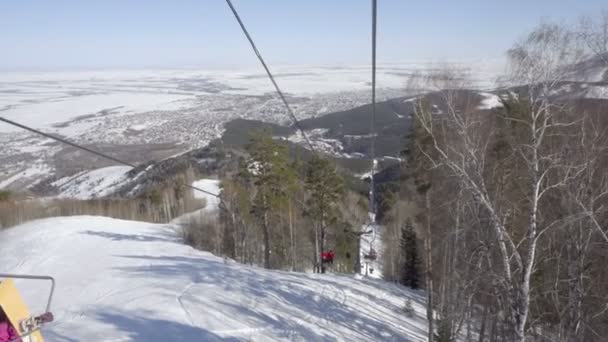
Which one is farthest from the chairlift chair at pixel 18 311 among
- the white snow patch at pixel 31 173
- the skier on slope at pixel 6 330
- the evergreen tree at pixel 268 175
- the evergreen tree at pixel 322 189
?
the white snow patch at pixel 31 173

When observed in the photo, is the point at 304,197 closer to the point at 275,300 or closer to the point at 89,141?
the point at 275,300

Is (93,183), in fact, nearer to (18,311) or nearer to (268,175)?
(268,175)

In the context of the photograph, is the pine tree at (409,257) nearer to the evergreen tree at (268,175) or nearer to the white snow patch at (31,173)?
the evergreen tree at (268,175)

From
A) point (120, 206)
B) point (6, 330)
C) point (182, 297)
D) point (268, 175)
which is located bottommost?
point (120, 206)

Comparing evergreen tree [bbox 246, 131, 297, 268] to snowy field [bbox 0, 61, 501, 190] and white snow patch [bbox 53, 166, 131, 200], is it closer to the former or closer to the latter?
snowy field [bbox 0, 61, 501, 190]

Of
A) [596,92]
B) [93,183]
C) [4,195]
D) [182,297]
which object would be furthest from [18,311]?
[93,183]
